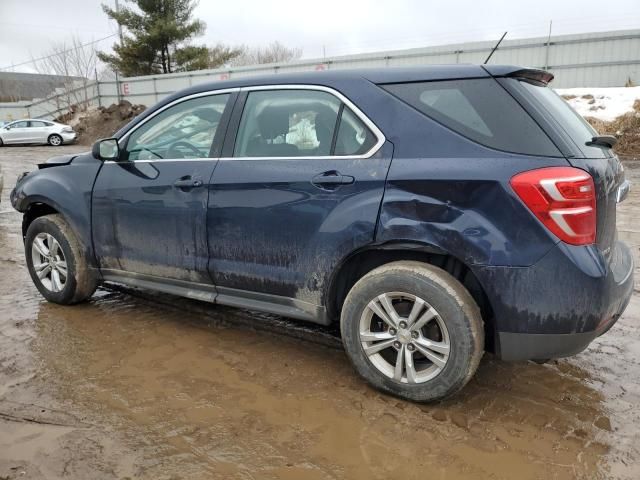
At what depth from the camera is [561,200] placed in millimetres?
2439

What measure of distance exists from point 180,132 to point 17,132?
27.0m

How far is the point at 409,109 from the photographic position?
2863 millimetres

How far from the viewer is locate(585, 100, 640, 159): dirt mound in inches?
593

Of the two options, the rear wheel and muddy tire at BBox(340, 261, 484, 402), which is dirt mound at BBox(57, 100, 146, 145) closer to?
the rear wheel

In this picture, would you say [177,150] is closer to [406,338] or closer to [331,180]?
[331,180]

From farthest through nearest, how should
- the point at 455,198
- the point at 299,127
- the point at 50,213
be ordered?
the point at 50,213 < the point at 299,127 < the point at 455,198

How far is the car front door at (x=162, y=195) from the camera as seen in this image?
349 cm

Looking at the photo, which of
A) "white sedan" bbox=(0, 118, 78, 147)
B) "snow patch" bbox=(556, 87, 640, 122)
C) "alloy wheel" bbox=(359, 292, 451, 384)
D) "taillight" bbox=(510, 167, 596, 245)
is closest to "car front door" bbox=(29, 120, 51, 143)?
"white sedan" bbox=(0, 118, 78, 147)

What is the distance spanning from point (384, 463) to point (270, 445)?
1.80ft

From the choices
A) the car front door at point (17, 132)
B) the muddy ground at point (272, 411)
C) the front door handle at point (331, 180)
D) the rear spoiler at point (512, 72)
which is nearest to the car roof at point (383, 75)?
the rear spoiler at point (512, 72)

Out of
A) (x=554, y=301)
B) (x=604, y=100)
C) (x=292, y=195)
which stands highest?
(x=604, y=100)

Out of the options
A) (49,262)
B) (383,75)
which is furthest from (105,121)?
(383,75)

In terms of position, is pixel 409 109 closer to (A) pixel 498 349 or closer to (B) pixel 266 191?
(B) pixel 266 191

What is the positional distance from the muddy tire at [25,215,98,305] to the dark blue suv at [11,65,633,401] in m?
0.67
